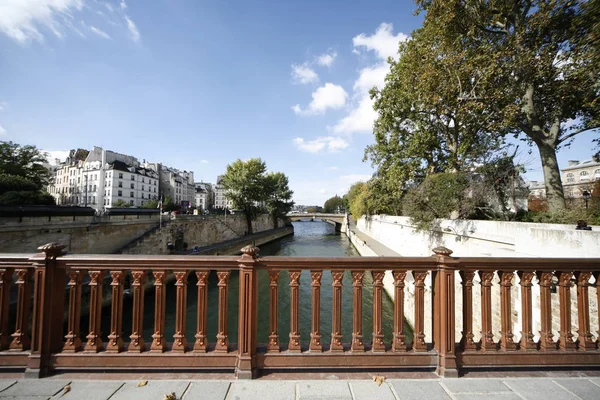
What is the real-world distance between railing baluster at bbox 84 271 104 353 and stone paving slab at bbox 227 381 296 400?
146 centimetres

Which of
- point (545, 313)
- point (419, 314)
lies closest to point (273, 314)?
point (419, 314)

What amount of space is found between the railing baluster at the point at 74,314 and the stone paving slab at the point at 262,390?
1668mm

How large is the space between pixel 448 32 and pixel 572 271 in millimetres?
10667

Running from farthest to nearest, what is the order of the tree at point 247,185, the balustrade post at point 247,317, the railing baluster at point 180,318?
the tree at point 247,185 → the railing baluster at point 180,318 → the balustrade post at point 247,317

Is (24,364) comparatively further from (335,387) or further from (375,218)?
(375,218)

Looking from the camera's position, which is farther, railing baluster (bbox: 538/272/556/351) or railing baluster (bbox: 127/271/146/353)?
railing baluster (bbox: 538/272/556/351)

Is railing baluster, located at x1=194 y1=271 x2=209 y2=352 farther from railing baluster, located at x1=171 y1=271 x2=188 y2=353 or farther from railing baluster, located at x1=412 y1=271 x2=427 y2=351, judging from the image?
railing baluster, located at x1=412 y1=271 x2=427 y2=351

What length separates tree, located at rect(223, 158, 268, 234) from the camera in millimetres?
32594

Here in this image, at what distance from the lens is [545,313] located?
104 inches

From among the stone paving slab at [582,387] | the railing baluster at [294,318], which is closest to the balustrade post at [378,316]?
the railing baluster at [294,318]

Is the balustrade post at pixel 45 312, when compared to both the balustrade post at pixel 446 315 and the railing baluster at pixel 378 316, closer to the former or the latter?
the railing baluster at pixel 378 316

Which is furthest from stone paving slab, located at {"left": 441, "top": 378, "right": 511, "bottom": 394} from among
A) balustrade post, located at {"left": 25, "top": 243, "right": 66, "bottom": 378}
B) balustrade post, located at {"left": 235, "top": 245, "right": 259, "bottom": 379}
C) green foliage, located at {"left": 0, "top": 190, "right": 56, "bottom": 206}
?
green foliage, located at {"left": 0, "top": 190, "right": 56, "bottom": 206}

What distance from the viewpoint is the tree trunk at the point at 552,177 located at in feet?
29.5

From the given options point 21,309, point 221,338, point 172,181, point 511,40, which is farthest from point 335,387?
point 172,181
